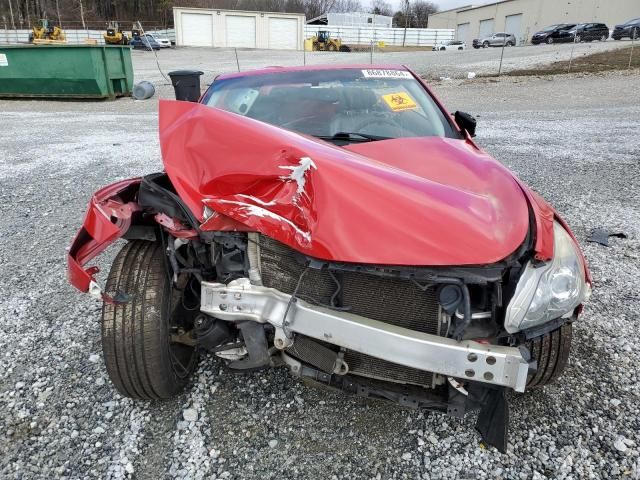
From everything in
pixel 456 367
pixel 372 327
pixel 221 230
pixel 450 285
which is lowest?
pixel 456 367

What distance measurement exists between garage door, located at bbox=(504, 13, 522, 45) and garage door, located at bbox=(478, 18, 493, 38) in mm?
2546

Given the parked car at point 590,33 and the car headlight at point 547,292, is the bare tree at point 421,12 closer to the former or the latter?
the parked car at point 590,33

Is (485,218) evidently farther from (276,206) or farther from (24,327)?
(24,327)

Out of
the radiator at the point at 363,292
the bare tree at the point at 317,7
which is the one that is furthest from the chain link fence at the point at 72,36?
the bare tree at the point at 317,7

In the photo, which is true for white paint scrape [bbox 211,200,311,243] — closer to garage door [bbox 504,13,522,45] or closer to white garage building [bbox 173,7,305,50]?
white garage building [bbox 173,7,305,50]

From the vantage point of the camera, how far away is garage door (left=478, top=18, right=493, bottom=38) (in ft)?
190

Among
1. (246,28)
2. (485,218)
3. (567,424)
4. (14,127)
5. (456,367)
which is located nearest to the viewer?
(456,367)

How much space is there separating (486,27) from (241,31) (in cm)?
3261

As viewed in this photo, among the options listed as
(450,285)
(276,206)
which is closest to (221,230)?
(276,206)

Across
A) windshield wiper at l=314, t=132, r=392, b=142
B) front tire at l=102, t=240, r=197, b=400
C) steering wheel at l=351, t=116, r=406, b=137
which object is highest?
steering wheel at l=351, t=116, r=406, b=137

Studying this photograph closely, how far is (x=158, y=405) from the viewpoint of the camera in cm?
236

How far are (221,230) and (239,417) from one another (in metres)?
0.93

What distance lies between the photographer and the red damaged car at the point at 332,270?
1.78 m

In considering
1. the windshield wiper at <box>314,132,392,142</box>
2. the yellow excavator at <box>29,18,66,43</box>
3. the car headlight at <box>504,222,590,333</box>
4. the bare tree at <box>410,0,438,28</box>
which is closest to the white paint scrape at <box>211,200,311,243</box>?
the car headlight at <box>504,222,590,333</box>
